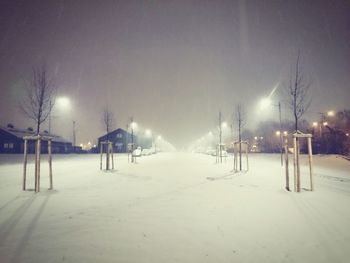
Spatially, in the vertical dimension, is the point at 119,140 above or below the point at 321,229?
above

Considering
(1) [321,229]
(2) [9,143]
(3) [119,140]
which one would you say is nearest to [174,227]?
(1) [321,229]

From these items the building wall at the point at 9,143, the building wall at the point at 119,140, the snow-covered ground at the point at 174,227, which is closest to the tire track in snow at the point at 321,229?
the snow-covered ground at the point at 174,227

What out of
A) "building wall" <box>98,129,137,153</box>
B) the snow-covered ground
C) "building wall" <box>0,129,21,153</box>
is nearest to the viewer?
the snow-covered ground

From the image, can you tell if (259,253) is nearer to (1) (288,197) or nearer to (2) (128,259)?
(2) (128,259)

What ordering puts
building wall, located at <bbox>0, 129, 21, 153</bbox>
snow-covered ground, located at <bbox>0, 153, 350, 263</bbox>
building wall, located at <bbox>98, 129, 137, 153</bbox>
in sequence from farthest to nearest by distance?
building wall, located at <bbox>98, 129, 137, 153</bbox>, building wall, located at <bbox>0, 129, 21, 153</bbox>, snow-covered ground, located at <bbox>0, 153, 350, 263</bbox>

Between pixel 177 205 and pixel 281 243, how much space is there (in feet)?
13.0

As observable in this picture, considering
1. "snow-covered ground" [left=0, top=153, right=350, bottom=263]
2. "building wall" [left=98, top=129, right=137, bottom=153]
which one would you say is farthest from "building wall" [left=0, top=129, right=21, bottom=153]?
"snow-covered ground" [left=0, top=153, right=350, bottom=263]

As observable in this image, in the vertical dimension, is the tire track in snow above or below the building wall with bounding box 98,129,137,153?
below

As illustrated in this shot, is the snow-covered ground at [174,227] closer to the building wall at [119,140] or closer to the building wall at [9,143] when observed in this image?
the building wall at [9,143]

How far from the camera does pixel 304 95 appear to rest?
45.0 feet

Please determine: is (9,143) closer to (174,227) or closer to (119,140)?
(119,140)

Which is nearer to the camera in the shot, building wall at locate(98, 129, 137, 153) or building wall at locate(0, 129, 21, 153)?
building wall at locate(0, 129, 21, 153)

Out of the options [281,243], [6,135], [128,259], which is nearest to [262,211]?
[281,243]

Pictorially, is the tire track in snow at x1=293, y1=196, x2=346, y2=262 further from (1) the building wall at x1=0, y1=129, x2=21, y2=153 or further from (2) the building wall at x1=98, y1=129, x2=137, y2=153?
(2) the building wall at x1=98, y1=129, x2=137, y2=153
